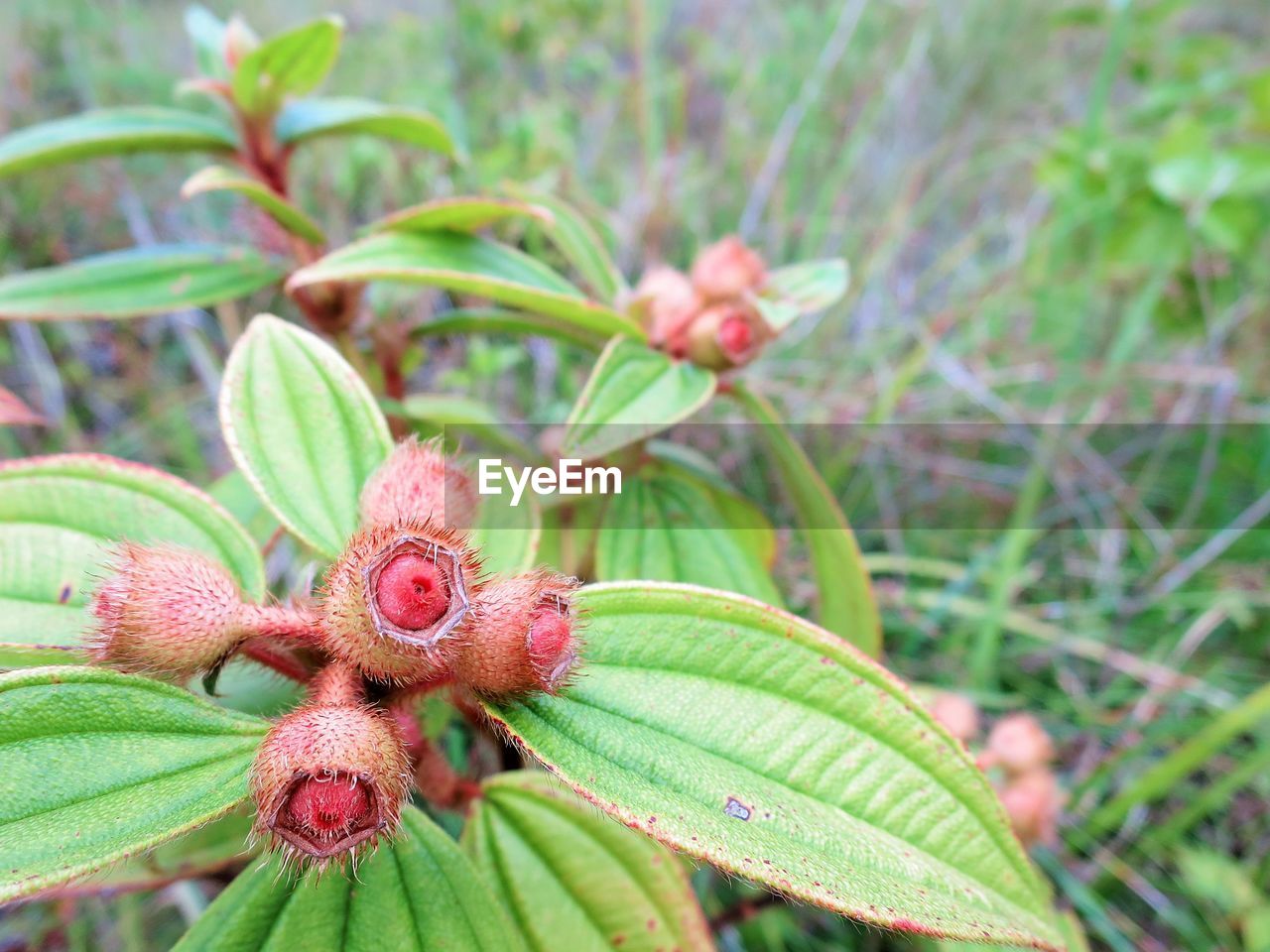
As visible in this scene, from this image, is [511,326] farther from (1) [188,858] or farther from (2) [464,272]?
(1) [188,858]

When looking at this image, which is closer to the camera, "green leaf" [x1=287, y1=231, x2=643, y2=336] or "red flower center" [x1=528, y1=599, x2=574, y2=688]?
"red flower center" [x1=528, y1=599, x2=574, y2=688]

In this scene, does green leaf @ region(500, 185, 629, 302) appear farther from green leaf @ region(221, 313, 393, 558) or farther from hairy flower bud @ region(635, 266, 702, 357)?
green leaf @ region(221, 313, 393, 558)

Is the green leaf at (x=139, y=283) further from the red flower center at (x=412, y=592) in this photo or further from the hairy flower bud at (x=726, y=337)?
the red flower center at (x=412, y=592)

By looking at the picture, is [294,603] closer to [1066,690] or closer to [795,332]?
[1066,690]

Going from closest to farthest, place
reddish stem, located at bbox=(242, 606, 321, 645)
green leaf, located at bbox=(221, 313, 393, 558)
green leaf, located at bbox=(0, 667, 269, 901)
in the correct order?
green leaf, located at bbox=(0, 667, 269, 901)
reddish stem, located at bbox=(242, 606, 321, 645)
green leaf, located at bbox=(221, 313, 393, 558)

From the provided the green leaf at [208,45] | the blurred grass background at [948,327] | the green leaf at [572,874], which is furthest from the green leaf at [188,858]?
the green leaf at [208,45]

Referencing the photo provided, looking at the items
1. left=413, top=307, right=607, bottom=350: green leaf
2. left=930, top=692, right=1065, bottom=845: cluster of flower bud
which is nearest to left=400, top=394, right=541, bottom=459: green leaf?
left=413, top=307, right=607, bottom=350: green leaf

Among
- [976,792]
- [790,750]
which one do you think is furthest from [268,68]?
[976,792]
